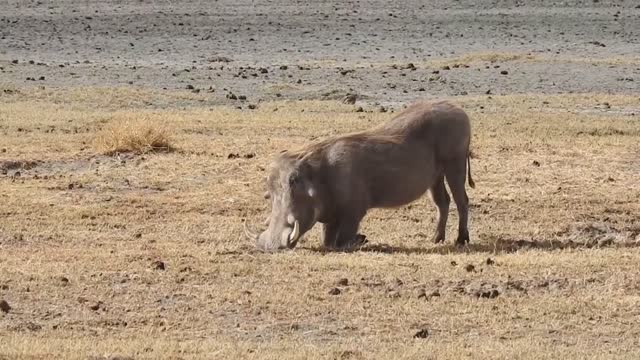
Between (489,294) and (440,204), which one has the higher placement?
(489,294)

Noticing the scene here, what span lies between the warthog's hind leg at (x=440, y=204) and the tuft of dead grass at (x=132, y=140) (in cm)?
506

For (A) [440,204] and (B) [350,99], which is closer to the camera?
(A) [440,204]

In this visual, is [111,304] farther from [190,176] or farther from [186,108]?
[186,108]

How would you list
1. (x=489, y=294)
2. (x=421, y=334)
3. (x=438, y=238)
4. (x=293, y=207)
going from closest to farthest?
(x=421, y=334), (x=489, y=294), (x=293, y=207), (x=438, y=238)

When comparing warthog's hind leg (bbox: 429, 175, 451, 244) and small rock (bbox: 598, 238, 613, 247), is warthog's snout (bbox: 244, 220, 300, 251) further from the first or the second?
small rock (bbox: 598, 238, 613, 247)

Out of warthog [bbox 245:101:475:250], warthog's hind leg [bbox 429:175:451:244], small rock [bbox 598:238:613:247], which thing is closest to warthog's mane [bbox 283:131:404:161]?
warthog [bbox 245:101:475:250]

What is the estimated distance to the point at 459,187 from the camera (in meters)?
14.5

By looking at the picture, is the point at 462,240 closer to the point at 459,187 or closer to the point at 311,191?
the point at 459,187

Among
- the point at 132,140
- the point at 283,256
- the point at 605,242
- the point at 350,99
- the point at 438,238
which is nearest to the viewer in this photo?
the point at 283,256

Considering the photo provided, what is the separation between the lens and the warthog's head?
1374cm

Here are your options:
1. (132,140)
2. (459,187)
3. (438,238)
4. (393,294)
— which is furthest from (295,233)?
(132,140)

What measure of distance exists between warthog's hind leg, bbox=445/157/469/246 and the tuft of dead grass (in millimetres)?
5335

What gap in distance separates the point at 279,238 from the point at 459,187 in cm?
186

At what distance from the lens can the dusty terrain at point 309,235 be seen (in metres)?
10.6
